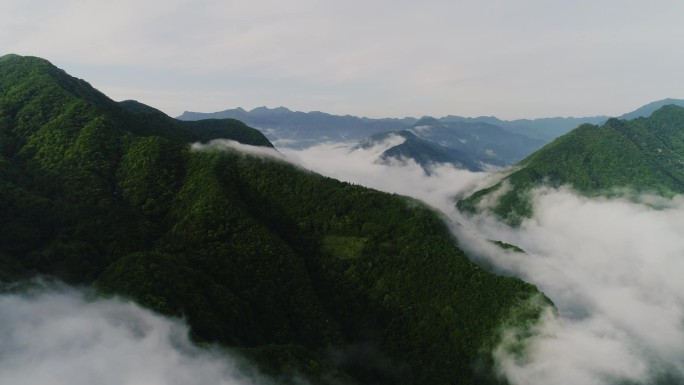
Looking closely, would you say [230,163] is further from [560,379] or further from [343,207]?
[560,379]

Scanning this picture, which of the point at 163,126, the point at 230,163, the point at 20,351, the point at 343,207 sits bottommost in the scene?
the point at 20,351

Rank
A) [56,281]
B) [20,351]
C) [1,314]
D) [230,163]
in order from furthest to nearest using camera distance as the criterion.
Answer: [230,163] → [56,281] → [1,314] → [20,351]

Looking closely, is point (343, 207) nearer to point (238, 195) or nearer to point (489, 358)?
point (238, 195)

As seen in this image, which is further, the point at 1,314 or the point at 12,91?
the point at 12,91

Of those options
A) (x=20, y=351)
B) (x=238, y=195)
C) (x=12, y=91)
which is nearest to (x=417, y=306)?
(x=238, y=195)

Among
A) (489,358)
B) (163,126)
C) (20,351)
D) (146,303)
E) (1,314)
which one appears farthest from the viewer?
(163,126)

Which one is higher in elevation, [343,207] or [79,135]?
[79,135]

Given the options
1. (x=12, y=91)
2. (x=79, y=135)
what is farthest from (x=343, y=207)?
(x=12, y=91)
